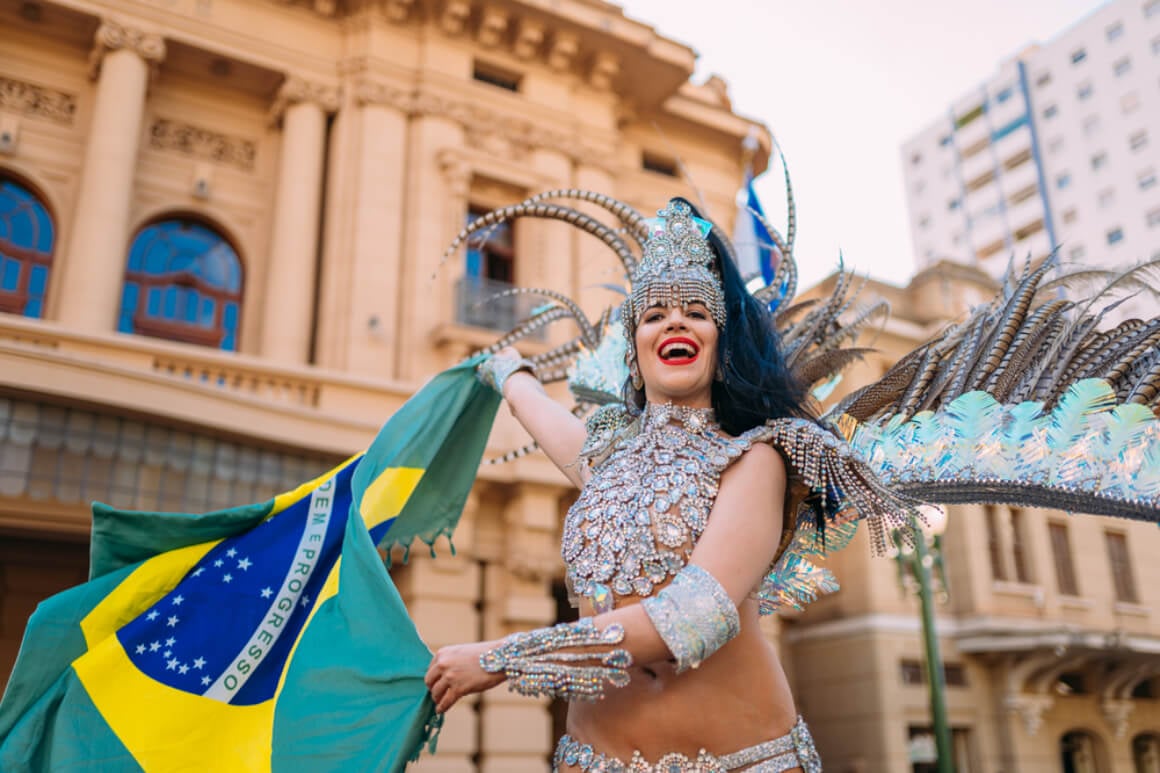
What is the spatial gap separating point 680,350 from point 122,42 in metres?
12.3

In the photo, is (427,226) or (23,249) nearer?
(23,249)

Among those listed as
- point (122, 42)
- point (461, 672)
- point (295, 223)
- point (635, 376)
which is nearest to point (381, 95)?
point (295, 223)

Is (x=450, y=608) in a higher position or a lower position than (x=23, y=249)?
lower

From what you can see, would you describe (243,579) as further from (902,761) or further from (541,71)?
(902,761)

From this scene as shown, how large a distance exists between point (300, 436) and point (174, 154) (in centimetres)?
609

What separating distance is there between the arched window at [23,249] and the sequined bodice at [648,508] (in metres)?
11.4

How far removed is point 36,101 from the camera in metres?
12.2

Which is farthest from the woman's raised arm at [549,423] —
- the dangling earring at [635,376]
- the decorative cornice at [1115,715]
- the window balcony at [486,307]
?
the decorative cornice at [1115,715]

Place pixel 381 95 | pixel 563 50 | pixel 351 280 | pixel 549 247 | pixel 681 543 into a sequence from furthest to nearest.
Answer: pixel 563 50, pixel 549 247, pixel 381 95, pixel 351 280, pixel 681 543

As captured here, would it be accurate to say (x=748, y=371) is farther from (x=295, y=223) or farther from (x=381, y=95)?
(x=381, y=95)

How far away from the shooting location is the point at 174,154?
13.0 metres

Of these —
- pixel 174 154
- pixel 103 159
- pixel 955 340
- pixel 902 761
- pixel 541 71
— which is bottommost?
pixel 902 761

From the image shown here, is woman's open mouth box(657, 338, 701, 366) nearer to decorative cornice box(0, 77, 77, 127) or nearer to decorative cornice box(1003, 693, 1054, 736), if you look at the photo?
decorative cornice box(0, 77, 77, 127)

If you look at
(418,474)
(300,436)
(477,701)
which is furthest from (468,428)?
(477,701)
